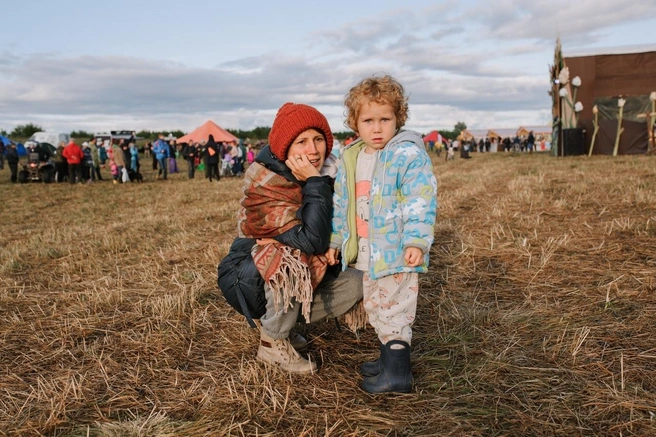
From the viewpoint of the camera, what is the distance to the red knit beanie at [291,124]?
2.83 meters

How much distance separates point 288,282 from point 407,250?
0.64 m

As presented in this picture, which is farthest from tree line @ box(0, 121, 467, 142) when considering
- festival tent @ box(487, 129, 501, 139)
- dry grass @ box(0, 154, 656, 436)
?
dry grass @ box(0, 154, 656, 436)

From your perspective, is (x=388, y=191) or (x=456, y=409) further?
(x=388, y=191)

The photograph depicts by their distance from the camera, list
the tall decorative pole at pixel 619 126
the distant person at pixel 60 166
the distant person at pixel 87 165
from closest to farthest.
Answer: the distant person at pixel 60 166 < the distant person at pixel 87 165 < the tall decorative pole at pixel 619 126

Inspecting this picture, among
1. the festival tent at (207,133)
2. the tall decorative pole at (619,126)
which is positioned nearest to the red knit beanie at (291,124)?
the tall decorative pole at (619,126)

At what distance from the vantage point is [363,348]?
10.7 ft

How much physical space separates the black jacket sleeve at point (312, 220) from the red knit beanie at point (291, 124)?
253 millimetres

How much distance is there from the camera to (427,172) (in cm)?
263

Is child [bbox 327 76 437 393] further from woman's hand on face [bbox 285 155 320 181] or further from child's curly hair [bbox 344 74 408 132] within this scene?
woman's hand on face [bbox 285 155 320 181]

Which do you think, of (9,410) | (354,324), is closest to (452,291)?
(354,324)

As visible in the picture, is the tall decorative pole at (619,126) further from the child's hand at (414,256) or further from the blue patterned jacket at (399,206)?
the child's hand at (414,256)

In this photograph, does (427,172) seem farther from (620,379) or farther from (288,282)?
(620,379)

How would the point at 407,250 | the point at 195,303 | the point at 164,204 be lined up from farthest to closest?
the point at 164,204, the point at 195,303, the point at 407,250

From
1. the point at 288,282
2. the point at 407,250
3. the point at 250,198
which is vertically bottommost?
the point at 288,282
